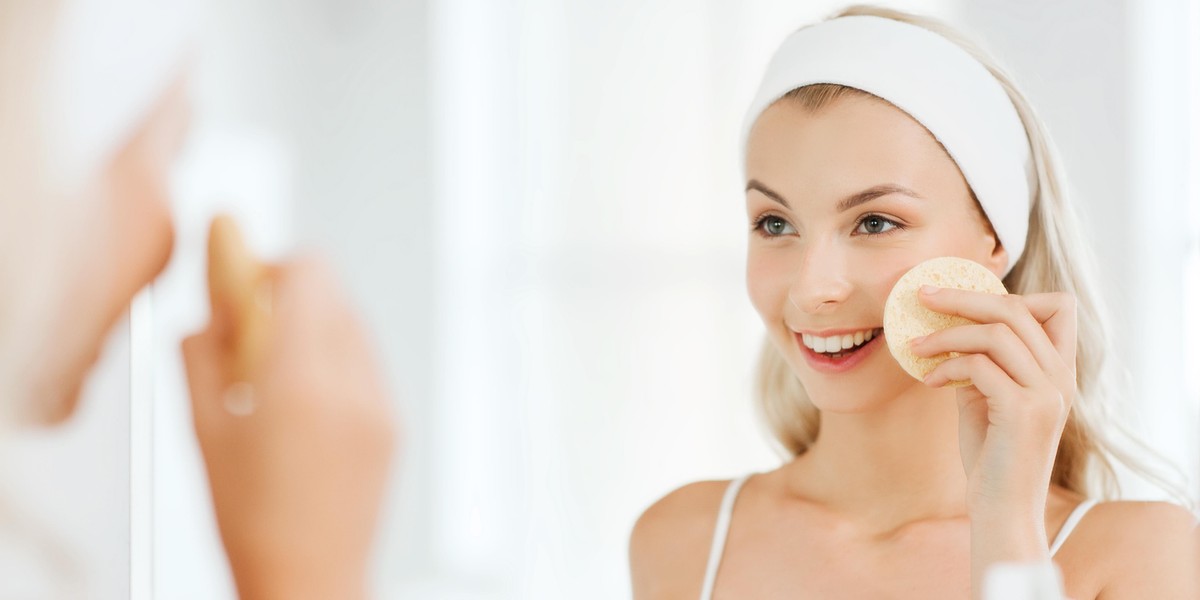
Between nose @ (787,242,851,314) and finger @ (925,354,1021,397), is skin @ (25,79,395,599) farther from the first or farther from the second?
finger @ (925,354,1021,397)

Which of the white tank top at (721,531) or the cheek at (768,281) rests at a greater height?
the cheek at (768,281)

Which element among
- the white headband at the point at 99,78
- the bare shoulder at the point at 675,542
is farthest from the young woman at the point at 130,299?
the bare shoulder at the point at 675,542

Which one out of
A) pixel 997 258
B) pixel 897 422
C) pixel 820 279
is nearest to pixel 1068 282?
pixel 997 258

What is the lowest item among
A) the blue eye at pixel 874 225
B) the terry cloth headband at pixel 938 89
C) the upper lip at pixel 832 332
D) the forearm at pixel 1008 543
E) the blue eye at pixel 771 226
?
the forearm at pixel 1008 543

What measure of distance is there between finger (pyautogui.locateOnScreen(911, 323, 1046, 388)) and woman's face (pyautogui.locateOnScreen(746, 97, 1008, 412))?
→ 0.66 ft

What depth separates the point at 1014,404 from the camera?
102cm

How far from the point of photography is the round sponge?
1139 millimetres

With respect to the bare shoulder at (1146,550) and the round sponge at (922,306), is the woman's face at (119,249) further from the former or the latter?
the bare shoulder at (1146,550)

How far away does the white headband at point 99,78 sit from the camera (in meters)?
1.22

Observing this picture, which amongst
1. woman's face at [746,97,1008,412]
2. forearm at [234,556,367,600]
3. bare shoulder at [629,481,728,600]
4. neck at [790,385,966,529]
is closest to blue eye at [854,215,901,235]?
woman's face at [746,97,1008,412]

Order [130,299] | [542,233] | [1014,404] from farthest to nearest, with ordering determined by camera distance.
Result: [542,233] → [130,299] → [1014,404]

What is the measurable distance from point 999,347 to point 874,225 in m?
0.28

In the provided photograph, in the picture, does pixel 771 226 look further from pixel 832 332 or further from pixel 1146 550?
pixel 1146 550

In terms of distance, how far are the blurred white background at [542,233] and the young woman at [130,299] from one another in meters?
0.03
